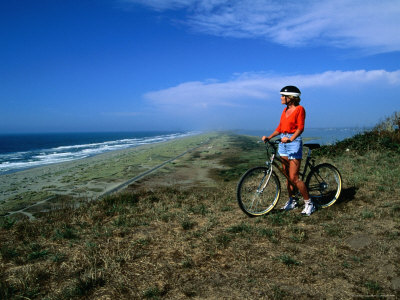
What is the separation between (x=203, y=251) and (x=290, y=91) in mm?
3725

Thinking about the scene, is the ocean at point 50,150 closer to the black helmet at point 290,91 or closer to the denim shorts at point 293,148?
the denim shorts at point 293,148

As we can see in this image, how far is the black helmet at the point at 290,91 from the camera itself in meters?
→ 5.29

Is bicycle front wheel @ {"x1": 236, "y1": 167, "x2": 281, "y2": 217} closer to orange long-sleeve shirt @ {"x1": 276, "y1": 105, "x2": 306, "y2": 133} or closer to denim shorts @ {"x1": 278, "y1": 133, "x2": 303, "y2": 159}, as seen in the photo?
denim shorts @ {"x1": 278, "y1": 133, "x2": 303, "y2": 159}

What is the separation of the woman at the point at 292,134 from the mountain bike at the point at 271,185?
228 millimetres

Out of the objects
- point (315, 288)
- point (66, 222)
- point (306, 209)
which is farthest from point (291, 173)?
point (66, 222)

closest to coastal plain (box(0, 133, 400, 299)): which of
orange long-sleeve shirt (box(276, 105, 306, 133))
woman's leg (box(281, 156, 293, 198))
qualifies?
woman's leg (box(281, 156, 293, 198))

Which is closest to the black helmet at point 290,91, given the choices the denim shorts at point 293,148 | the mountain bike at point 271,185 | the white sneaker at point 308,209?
the denim shorts at point 293,148

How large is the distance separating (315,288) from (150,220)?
360 cm

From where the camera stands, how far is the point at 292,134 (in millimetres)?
5418

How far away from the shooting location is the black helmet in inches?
208

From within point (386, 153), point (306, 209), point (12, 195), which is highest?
point (386, 153)

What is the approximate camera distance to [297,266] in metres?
3.60

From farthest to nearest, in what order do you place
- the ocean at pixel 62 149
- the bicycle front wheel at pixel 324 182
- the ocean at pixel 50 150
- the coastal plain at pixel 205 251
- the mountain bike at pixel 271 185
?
the ocean at pixel 50 150 < the ocean at pixel 62 149 < the bicycle front wheel at pixel 324 182 < the mountain bike at pixel 271 185 < the coastal plain at pixel 205 251

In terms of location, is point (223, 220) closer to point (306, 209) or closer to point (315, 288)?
point (306, 209)
